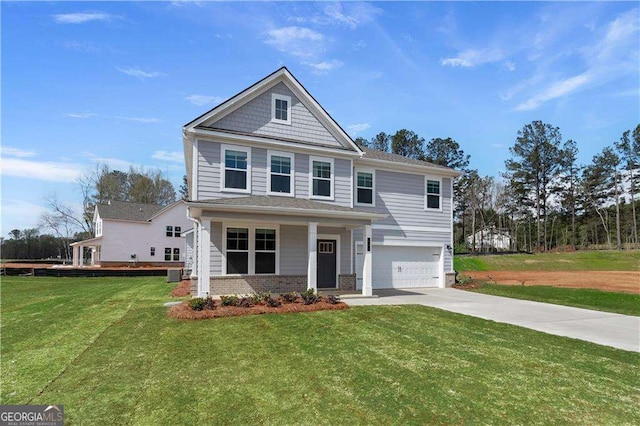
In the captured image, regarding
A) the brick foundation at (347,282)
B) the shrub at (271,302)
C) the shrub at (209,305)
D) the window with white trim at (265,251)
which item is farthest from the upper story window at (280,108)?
the shrub at (209,305)

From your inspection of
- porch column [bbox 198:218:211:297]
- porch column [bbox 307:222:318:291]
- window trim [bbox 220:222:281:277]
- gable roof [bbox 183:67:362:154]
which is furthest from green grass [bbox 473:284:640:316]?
porch column [bbox 198:218:211:297]

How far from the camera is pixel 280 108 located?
1444 cm

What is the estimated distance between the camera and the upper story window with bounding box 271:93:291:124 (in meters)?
14.3

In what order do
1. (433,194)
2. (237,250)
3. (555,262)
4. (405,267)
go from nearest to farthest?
(237,250), (405,267), (433,194), (555,262)

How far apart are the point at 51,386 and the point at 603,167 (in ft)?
204

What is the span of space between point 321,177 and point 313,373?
33.4ft

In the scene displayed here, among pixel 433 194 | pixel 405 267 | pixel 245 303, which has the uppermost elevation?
pixel 433 194

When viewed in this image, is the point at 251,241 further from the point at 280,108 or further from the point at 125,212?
the point at 125,212

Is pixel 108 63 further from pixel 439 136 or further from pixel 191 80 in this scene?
pixel 439 136

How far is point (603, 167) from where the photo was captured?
5000 cm

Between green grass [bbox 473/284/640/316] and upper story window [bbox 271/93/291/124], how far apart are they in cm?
1150

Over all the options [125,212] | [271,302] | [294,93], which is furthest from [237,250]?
[125,212]

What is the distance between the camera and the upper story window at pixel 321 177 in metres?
14.6

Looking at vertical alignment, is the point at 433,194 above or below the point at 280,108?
below
